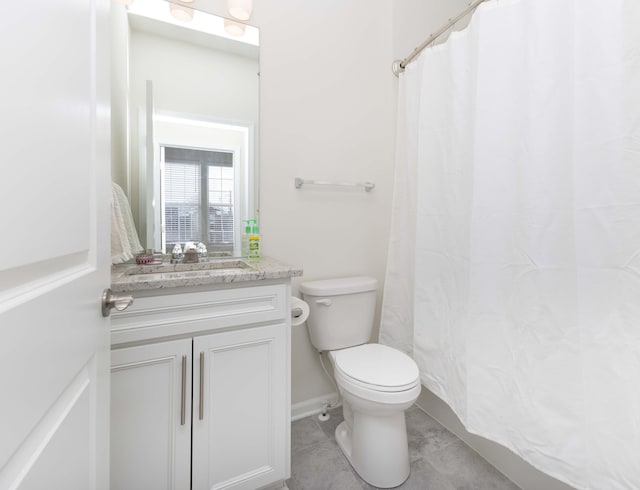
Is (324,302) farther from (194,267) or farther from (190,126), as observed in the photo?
(190,126)

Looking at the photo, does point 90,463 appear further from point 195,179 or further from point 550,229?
point 550,229

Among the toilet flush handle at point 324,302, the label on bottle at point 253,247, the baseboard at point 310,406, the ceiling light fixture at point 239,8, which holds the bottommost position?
the baseboard at point 310,406

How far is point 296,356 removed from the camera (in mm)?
1700

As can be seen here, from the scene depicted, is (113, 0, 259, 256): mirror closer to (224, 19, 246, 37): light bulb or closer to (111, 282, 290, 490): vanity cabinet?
(224, 19, 246, 37): light bulb

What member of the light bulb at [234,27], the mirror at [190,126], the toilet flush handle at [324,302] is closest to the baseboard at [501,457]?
the toilet flush handle at [324,302]

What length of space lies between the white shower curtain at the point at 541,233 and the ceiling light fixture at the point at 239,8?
36.7 inches

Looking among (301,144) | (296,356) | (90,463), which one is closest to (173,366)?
(90,463)

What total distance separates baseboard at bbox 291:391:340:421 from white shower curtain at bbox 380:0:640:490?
24.7 inches

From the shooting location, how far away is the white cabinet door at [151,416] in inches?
36.7

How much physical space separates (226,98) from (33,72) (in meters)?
1.27

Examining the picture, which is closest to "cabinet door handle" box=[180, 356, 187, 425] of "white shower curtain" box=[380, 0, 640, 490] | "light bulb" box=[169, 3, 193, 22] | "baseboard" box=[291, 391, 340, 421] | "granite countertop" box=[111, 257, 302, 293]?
"granite countertop" box=[111, 257, 302, 293]

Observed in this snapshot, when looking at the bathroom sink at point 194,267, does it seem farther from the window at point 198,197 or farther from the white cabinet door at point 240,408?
the white cabinet door at point 240,408

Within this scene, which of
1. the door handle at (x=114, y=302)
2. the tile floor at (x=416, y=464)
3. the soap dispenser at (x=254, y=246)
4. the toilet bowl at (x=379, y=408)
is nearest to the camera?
the door handle at (x=114, y=302)

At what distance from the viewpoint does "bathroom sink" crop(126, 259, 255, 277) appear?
125 cm
